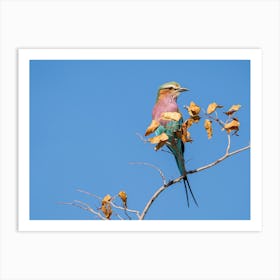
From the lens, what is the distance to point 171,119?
284 centimetres

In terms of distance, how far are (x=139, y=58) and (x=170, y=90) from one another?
26 cm

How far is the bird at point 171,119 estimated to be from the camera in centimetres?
287

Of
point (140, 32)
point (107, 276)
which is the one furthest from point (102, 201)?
point (140, 32)

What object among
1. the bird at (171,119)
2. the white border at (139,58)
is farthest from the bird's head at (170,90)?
the white border at (139,58)

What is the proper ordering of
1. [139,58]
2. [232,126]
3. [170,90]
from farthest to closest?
[170,90]
[139,58]
[232,126]

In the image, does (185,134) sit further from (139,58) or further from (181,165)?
(139,58)

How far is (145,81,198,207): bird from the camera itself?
2.87 metres

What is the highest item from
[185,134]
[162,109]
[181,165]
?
[162,109]

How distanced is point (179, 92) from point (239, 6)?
563 mm

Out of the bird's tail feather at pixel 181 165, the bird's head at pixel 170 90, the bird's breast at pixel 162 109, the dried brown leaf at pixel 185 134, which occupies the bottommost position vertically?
the bird's tail feather at pixel 181 165

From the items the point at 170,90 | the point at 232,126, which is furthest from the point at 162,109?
the point at 232,126

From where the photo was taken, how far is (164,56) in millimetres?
2836

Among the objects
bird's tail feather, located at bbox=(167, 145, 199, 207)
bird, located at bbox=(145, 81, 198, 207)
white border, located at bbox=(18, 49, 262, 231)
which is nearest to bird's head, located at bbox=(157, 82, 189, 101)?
bird, located at bbox=(145, 81, 198, 207)

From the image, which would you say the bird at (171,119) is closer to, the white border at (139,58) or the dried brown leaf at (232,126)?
the white border at (139,58)
